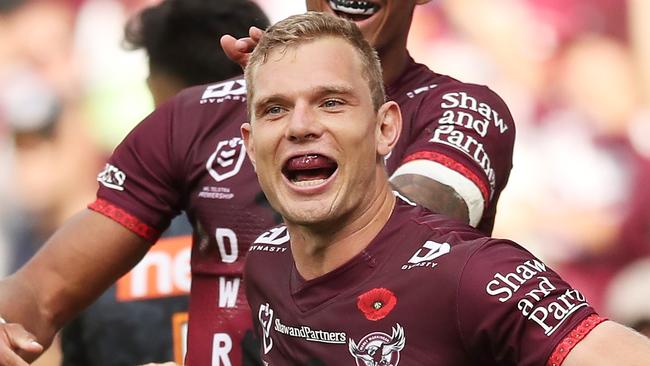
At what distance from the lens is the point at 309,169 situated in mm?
3359

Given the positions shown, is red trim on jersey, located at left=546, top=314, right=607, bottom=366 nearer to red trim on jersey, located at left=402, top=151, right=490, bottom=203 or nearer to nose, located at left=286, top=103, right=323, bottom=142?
nose, located at left=286, top=103, right=323, bottom=142

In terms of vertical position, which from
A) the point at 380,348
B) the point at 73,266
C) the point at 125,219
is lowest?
the point at 73,266

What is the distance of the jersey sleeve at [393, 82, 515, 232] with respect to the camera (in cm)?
398

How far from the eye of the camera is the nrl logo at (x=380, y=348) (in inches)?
129

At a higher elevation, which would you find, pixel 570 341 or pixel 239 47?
pixel 239 47

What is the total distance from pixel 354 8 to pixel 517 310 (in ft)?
4.62

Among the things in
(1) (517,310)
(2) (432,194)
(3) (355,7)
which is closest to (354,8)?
(3) (355,7)

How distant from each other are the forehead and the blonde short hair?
0.05ft

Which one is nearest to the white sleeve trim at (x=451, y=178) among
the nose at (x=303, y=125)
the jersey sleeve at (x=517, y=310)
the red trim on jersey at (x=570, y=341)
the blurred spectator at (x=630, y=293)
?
the nose at (x=303, y=125)

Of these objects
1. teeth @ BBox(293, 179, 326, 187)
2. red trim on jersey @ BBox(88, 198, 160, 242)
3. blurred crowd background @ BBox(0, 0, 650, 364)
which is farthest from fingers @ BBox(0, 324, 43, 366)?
blurred crowd background @ BBox(0, 0, 650, 364)

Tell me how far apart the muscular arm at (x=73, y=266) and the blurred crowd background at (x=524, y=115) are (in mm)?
2169

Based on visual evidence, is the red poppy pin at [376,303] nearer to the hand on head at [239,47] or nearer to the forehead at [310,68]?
the forehead at [310,68]

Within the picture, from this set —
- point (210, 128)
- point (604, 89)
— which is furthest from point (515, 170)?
point (210, 128)

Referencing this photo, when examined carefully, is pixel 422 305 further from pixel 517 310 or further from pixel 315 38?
pixel 315 38
